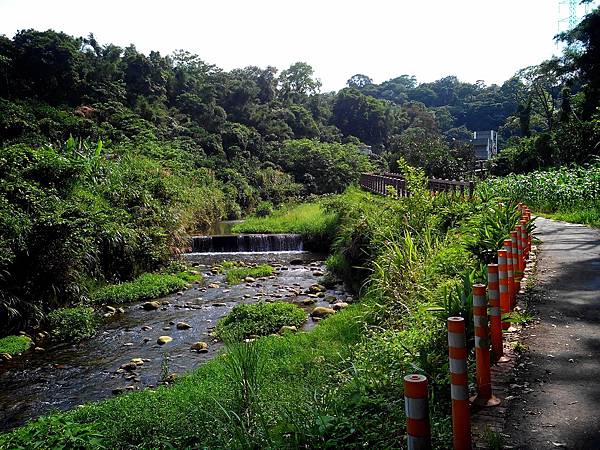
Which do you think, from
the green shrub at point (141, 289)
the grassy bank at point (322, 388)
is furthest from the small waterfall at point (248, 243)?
the grassy bank at point (322, 388)

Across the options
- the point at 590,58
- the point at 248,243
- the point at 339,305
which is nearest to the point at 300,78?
the point at 590,58

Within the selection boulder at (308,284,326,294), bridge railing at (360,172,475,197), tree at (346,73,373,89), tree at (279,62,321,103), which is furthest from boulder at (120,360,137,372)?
tree at (346,73,373,89)

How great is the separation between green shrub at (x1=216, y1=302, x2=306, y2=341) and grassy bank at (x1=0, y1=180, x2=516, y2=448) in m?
1.06

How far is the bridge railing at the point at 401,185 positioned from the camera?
48.4ft

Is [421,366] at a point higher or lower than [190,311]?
higher

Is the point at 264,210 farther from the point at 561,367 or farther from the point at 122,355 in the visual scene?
the point at 561,367

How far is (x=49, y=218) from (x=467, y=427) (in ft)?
33.2

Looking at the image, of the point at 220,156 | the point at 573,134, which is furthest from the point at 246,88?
the point at 573,134

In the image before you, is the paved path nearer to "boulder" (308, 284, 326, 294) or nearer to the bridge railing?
the bridge railing

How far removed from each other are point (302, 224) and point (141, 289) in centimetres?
1009

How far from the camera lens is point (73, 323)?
33.4 feet

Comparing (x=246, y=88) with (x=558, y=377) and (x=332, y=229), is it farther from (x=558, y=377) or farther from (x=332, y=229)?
(x=558, y=377)

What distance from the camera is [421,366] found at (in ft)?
15.3

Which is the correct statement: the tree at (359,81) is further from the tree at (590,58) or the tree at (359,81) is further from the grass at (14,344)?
the grass at (14,344)
